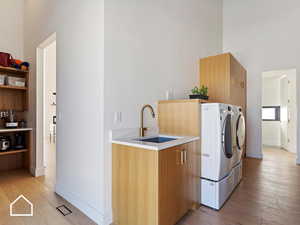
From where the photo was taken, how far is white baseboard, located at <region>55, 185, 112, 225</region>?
1.74 metres

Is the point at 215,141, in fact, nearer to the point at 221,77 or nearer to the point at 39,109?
the point at 221,77

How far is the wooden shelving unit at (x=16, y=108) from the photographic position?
3286 millimetres

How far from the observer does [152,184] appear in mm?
1418

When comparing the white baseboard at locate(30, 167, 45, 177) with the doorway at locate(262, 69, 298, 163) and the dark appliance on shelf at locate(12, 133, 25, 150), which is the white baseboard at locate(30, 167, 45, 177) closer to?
the dark appliance on shelf at locate(12, 133, 25, 150)

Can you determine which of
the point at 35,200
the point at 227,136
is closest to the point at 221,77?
the point at 227,136

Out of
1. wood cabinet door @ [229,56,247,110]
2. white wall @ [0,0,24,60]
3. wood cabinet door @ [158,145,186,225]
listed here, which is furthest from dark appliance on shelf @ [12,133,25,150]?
wood cabinet door @ [229,56,247,110]

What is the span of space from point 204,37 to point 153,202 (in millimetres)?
3528

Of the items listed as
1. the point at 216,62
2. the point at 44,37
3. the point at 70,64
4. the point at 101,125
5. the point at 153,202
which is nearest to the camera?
the point at 153,202

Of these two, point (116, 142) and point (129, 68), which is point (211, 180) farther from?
point (129, 68)

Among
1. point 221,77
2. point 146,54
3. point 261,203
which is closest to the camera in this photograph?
point 261,203

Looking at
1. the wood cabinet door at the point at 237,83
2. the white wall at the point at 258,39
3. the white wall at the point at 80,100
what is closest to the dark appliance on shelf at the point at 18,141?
the white wall at the point at 80,100

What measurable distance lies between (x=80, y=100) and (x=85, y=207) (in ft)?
3.97

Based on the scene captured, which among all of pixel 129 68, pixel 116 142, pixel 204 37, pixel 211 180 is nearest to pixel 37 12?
pixel 129 68

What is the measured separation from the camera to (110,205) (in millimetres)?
1786
